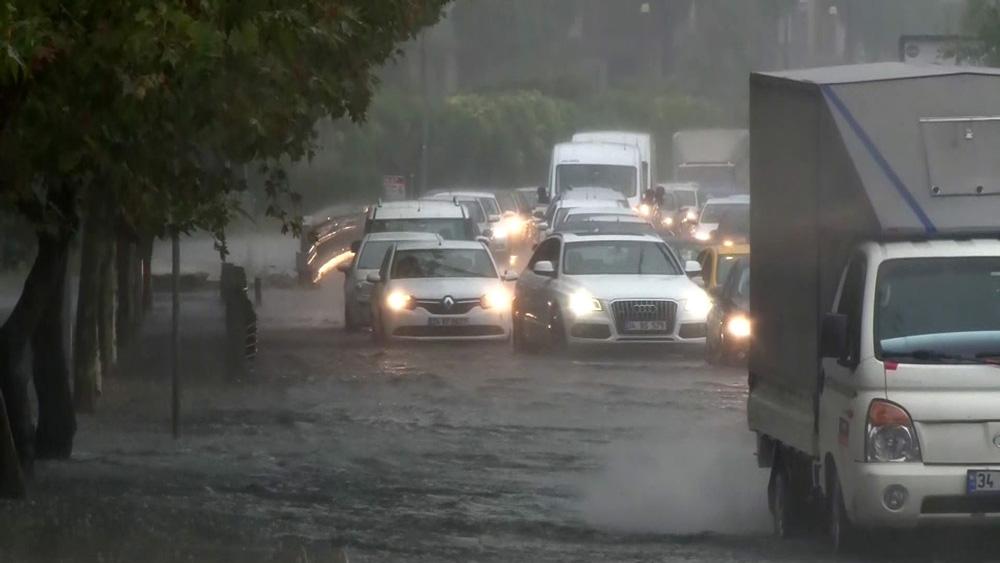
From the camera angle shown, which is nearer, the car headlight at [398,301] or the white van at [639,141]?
the car headlight at [398,301]

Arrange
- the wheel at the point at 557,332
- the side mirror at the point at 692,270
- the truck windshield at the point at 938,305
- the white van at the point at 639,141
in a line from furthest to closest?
the white van at the point at 639,141 → the side mirror at the point at 692,270 → the wheel at the point at 557,332 → the truck windshield at the point at 938,305

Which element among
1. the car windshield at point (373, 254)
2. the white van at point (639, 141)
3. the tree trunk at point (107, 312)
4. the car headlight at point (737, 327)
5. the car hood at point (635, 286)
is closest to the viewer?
the tree trunk at point (107, 312)

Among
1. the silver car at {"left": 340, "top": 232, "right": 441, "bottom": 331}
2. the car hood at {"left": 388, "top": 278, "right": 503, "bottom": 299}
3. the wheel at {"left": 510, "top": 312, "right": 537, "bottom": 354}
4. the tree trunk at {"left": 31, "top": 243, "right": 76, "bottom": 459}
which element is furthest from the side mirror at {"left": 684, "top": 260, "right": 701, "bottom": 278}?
the tree trunk at {"left": 31, "top": 243, "right": 76, "bottom": 459}

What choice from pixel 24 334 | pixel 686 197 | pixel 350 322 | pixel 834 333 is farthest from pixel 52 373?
pixel 686 197

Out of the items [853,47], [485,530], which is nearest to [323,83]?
[485,530]

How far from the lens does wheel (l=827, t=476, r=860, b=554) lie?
10.5 metres

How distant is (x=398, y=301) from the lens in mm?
27906

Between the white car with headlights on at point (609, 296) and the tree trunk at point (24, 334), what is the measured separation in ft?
39.6

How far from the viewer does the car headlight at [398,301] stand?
27859 millimetres

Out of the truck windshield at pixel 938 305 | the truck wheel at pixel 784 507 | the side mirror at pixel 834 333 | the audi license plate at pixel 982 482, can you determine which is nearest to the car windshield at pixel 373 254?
the truck wheel at pixel 784 507

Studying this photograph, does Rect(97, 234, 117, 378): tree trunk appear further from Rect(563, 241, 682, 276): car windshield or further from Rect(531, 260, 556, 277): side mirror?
Rect(563, 241, 682, 276): car windshield

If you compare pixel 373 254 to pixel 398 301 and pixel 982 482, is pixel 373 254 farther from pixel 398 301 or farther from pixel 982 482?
pixel 982 482

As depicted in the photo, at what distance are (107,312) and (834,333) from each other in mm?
14073

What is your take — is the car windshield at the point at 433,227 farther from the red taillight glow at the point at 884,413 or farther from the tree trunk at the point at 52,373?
the red taillight glow at the point at 884,413
